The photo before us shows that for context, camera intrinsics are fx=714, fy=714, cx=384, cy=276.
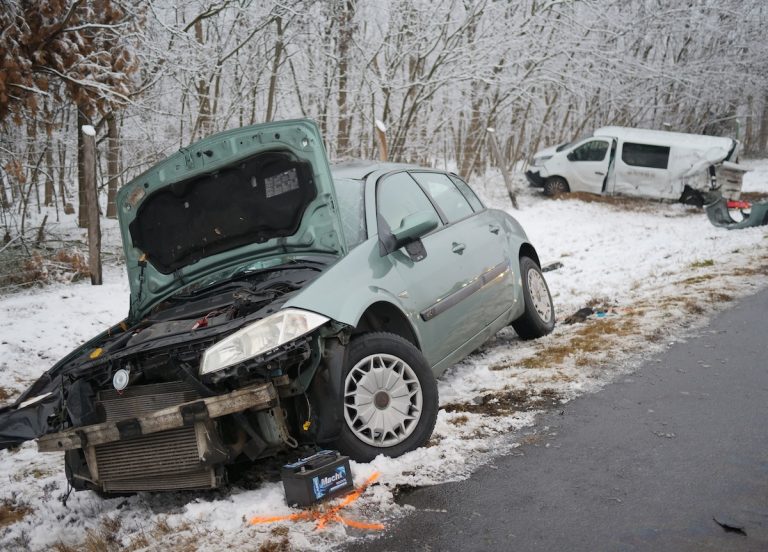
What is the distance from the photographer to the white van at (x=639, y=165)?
1884 centimetres

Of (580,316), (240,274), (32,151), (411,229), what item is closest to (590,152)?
(580,316)

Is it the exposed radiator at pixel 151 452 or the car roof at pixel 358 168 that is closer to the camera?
the exposed radiator at pixel 151 452

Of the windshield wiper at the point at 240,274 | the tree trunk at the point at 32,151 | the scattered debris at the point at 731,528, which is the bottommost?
the scattered debris at the point at 731,528

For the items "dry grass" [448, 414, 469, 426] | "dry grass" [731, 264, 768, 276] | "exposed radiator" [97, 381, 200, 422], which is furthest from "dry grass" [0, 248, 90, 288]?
"dry grass" [731, 264, 768, 276]

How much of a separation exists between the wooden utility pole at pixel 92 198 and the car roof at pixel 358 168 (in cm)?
471

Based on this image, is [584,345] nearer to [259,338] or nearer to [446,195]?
[446,195]

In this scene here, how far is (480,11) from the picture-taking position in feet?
52.7

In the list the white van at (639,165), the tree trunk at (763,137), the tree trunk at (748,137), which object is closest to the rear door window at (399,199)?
the white van at (639,165)

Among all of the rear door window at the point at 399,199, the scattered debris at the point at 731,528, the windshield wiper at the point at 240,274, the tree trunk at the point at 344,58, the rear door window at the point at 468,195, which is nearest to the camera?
the scattered debris at the point at 731,528

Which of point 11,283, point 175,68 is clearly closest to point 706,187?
point 175,68

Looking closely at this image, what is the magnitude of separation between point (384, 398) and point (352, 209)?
1451 mm

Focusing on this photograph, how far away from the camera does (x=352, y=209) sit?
4.76 meters

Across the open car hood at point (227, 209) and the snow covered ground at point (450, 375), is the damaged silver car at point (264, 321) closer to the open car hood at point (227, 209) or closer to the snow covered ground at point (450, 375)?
the open car hood at point (227, 209)

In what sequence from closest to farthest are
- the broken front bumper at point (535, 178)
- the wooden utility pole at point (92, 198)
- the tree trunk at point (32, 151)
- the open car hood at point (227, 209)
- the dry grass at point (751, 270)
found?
the open car hood at point (227, 209)
the dry grass at point (751, 270)
the wooden utility pole at point (92, 198)
the tree trunk at point (32, 151)
the broken front bumper at point (535, 178)
